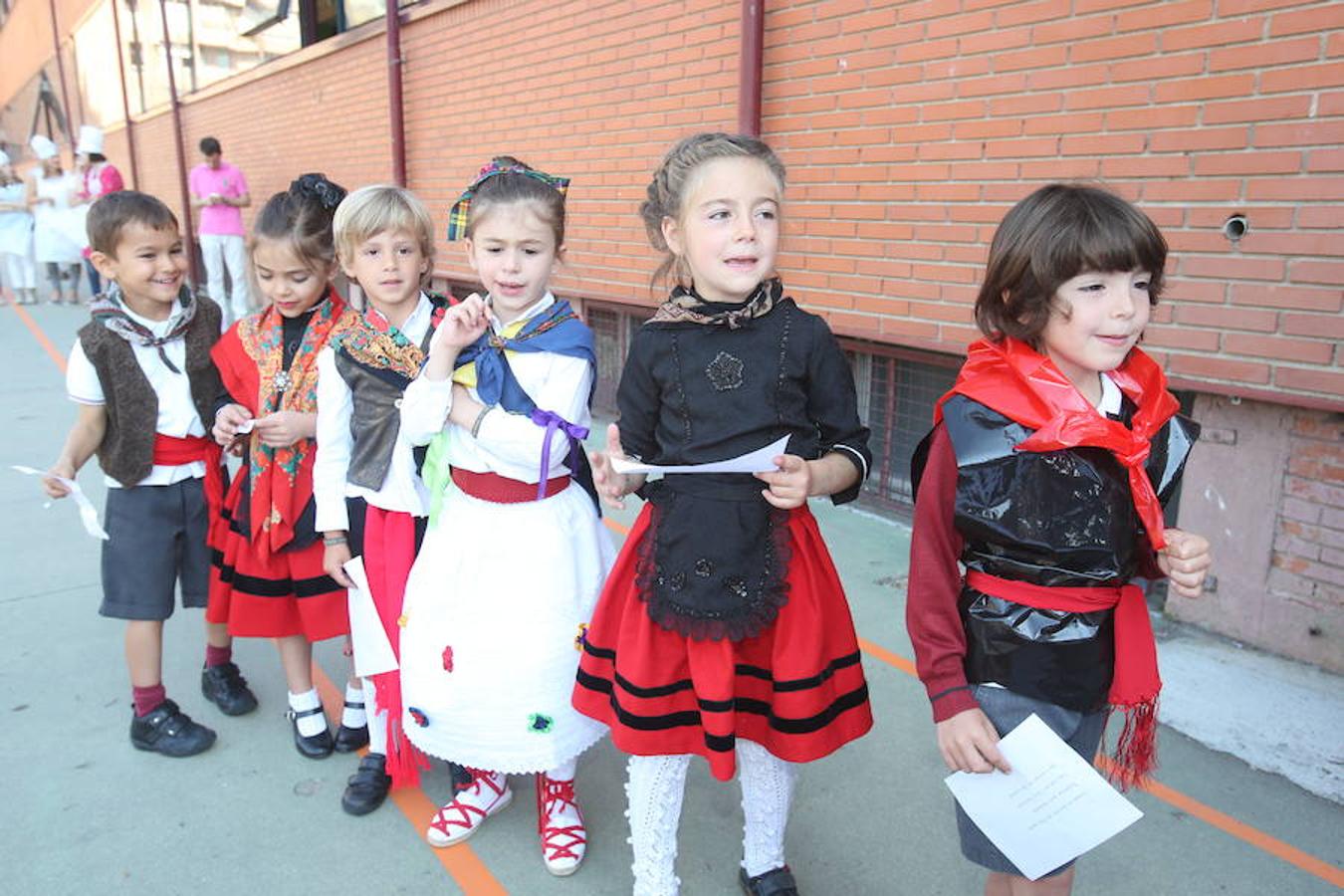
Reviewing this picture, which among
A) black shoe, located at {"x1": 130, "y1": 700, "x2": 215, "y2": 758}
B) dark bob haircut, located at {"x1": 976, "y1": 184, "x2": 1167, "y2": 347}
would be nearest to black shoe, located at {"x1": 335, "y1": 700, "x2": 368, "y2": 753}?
black shoe, located at {"x1": 130, "y1": 700, "x2": 215, "y2": 758}

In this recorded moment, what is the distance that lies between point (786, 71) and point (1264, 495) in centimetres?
297

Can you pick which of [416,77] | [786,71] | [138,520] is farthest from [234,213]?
[138,520]

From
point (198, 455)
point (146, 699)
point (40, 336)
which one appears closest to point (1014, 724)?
point (198, 455)

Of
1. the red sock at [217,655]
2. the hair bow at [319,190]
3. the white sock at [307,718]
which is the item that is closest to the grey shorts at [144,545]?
the red sock at [217,655]

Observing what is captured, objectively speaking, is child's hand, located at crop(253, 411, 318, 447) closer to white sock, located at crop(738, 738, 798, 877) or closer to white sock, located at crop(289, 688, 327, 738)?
white sock, located at crop(289, 688, 327, 738)

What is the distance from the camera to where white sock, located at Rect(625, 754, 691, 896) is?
200cm

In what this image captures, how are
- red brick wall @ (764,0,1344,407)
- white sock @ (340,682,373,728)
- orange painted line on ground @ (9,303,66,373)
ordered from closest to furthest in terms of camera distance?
white sock @ (340,682,373,728) < red brick wall @ (764,0,1344,407) < orange painted line on ground @ (9,303,66,373)

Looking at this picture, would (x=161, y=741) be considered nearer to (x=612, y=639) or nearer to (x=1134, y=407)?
(x=612, y=639)

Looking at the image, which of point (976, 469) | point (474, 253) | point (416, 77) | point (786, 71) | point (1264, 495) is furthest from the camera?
point (416, 77)

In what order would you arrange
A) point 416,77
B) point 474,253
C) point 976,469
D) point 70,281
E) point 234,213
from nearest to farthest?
point 976,469, point 474,253, point 416,77, point 234,213, point 70,281

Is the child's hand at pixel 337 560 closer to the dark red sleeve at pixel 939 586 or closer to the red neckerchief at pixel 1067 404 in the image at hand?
the dark red sleeve at pixel 939 586

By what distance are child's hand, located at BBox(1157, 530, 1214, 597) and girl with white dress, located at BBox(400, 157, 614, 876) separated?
1.24 metres

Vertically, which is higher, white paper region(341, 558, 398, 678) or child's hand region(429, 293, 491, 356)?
child's hand region(429, 293, 491, 356)

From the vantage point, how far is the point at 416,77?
312 inches
